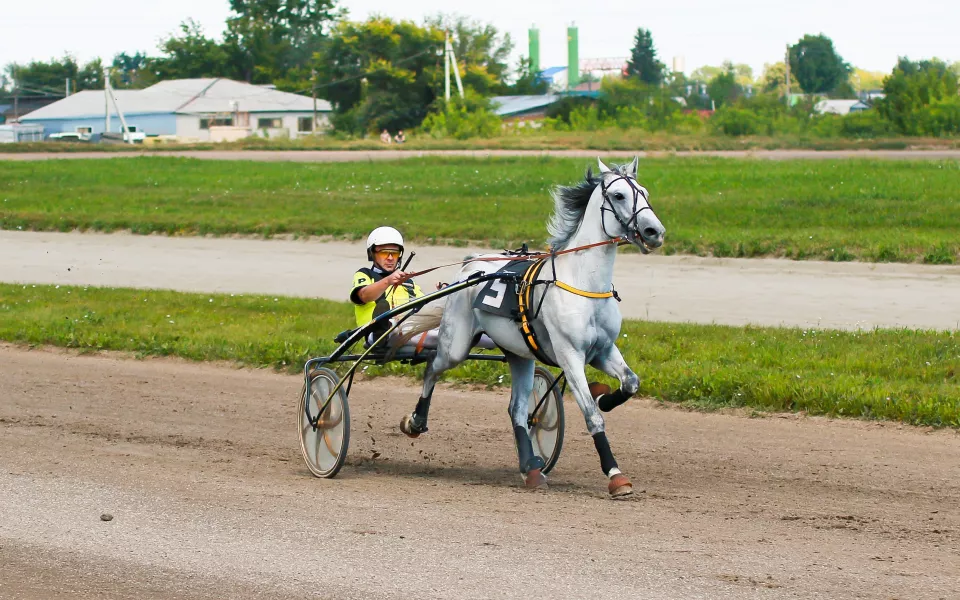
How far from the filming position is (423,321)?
287 inches

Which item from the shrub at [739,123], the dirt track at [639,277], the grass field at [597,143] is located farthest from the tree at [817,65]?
the dirt track at [639,277]

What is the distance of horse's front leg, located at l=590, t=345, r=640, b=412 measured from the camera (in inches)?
245

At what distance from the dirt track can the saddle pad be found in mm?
5754

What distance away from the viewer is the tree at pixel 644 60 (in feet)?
344

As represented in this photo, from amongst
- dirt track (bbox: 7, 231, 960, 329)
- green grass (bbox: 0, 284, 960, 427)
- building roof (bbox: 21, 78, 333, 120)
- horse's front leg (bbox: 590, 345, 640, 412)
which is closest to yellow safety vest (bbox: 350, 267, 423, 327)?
horse's front leg (bbox: 590, 345, 640, 412)

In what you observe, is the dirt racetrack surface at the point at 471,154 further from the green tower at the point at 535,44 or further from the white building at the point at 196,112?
the green tower at the point at 535,44

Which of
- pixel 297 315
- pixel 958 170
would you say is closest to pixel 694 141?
pixel 958 170

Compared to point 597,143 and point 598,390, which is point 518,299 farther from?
point 597,143

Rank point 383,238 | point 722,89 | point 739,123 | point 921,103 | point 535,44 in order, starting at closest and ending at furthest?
point 383,238 < point 921,103 < point 739,123 < point 722,89 < point 535,44

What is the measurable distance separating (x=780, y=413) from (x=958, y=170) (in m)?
17.2

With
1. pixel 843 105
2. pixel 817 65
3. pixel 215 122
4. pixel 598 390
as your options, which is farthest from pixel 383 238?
pixel 817 65

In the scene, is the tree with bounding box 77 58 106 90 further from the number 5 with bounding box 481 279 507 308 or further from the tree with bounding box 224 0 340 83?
the number 5 with bounding box 481 279 507 308

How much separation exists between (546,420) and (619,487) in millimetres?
1117

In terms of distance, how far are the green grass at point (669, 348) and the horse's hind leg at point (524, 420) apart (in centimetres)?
223
